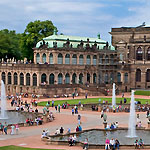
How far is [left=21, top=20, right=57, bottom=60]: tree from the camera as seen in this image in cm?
11800

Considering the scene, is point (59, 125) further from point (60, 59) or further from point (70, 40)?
point (70, 40)

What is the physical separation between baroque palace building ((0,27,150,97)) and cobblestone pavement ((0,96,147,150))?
23.9 m

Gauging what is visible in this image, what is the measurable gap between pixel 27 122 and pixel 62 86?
40.2 meters

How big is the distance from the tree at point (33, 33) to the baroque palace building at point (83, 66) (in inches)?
677

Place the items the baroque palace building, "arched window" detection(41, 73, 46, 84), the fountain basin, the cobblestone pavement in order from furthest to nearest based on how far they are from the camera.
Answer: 1. the baroque palace building
2. "arched window" detection(41, 73, 46, 84)
3. the fountain basin
4. the cobblestone pavement

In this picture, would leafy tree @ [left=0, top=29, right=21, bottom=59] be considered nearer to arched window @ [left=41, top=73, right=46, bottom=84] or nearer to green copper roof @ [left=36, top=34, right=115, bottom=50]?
green copper roof @ [left=36, top=34, right=115, bottom=50]

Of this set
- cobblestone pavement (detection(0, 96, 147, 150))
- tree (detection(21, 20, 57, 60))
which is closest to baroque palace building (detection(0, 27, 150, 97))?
tree (detection(21, 20, 57, 60))

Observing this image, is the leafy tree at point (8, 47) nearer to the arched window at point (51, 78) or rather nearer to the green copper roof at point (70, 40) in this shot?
the green copper roof at point (70, 40)

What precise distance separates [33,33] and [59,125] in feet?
231

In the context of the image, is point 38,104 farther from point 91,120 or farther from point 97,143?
point 97,143

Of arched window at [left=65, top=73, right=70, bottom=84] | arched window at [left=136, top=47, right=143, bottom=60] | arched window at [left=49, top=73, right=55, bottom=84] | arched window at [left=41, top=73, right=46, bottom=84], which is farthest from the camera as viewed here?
arched window at [left=136, top=47, right=143, bottom=60]

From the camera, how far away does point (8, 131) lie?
156 ft

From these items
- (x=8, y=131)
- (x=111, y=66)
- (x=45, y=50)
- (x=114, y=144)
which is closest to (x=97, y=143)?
(x=114, y=144)

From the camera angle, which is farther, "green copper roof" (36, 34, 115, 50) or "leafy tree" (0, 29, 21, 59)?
"leafy tree" (0, 29, 21, 59)
